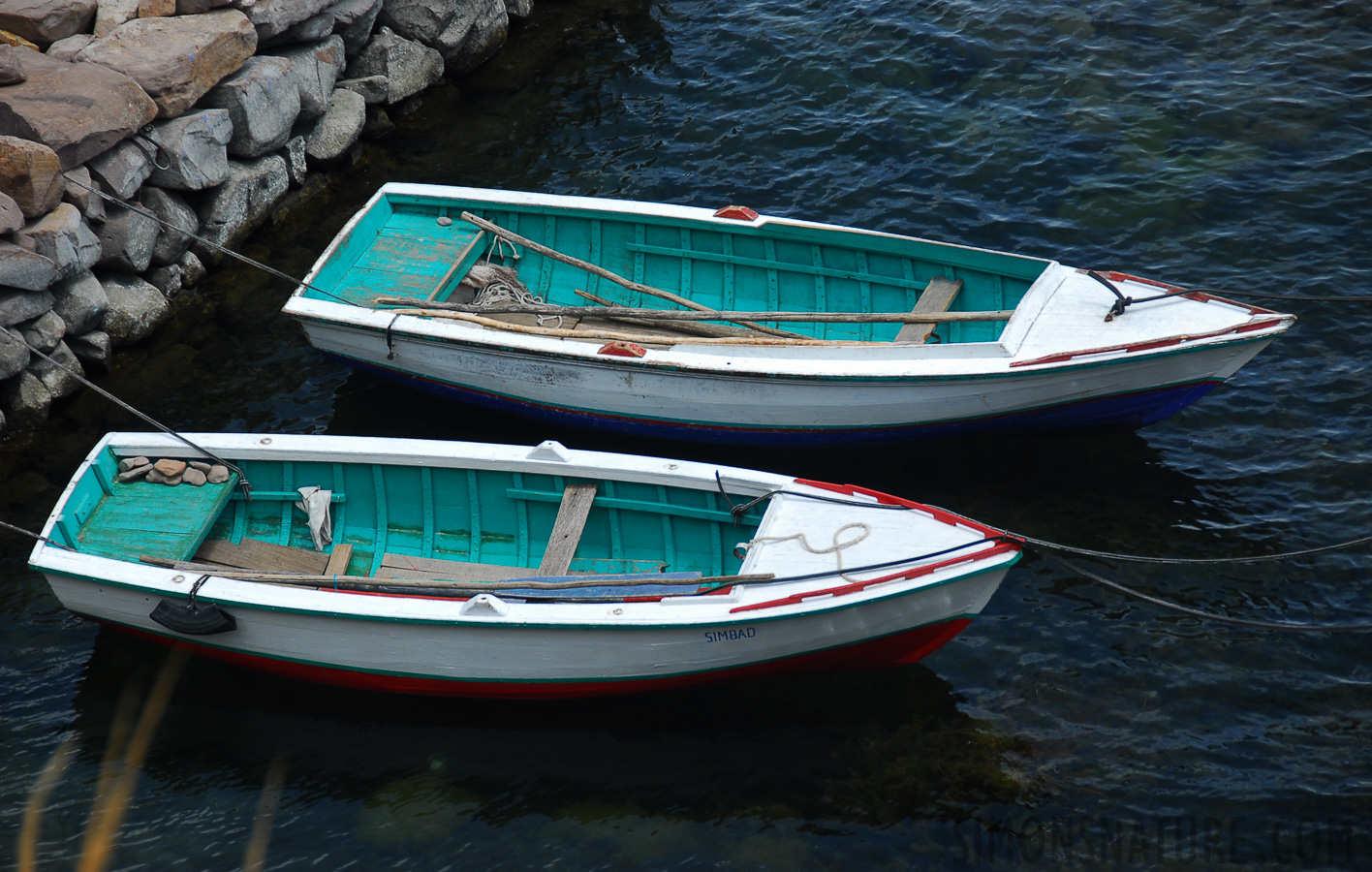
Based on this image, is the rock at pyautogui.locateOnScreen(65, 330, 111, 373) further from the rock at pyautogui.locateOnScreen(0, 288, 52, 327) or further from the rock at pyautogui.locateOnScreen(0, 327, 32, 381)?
the rock at pyautogui.locateOnScreen(0, 327, 32, 381)

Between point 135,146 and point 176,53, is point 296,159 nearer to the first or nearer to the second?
point 176,53

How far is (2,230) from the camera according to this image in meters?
12.1

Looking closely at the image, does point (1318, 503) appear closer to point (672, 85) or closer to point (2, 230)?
point (672, 85)

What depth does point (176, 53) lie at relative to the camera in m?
14.1

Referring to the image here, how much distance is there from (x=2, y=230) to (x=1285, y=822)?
14671mm

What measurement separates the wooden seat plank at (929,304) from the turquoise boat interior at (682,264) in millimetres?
34

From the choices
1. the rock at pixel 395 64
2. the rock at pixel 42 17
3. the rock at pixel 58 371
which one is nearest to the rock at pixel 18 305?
the rock at pixel 58 371

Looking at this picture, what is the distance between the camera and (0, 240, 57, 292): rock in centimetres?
1217

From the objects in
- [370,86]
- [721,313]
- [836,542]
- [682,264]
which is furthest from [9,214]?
[836,542]

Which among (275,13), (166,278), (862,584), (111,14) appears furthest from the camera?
(275,13)

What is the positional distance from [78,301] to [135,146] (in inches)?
92.3

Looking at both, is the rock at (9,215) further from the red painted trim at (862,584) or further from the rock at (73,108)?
the red painted trim at (862,584)

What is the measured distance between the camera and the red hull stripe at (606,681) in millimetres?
9484

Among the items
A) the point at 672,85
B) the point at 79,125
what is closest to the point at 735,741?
the point at 79,125
